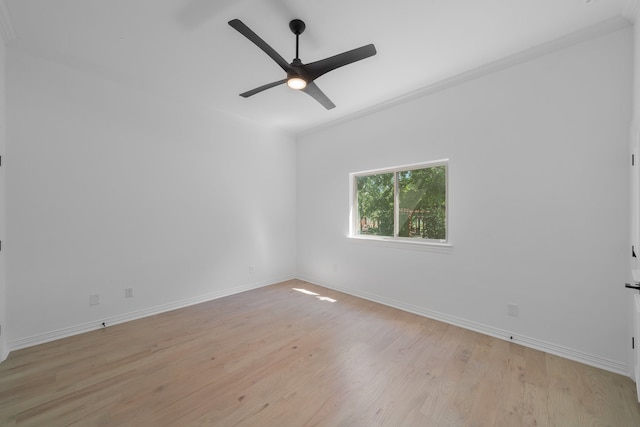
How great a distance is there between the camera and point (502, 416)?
158 cm

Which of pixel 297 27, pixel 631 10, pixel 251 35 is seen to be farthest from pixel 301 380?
pixel 631 10

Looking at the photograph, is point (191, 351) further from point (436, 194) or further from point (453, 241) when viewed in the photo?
point (436, 194)

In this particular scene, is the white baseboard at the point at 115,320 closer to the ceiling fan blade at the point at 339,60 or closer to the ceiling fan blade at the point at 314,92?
the ceiling fan blade at the point at 314,92

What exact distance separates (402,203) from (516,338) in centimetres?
194

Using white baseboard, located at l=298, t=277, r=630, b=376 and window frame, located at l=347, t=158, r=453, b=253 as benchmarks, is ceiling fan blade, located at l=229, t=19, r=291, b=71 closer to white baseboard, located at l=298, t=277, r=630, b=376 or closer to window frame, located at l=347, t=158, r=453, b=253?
window frame, located at l=347, t=158, r=453, b=253

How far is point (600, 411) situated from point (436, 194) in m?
2.23

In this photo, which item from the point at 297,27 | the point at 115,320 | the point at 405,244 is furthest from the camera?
the point at 405,244

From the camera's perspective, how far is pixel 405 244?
3.33m

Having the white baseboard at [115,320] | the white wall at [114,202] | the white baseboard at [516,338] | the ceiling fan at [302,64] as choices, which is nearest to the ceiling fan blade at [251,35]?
the ceiling fan at [302,64]

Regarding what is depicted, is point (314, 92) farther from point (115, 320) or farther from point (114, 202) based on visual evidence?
point (115, 320)

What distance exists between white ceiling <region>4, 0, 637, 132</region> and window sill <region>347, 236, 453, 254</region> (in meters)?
2.00

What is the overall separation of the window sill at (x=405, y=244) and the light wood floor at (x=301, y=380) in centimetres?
90

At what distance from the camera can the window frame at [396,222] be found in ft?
9.84

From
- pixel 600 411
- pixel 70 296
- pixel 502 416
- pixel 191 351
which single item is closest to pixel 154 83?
pixel 70 296
